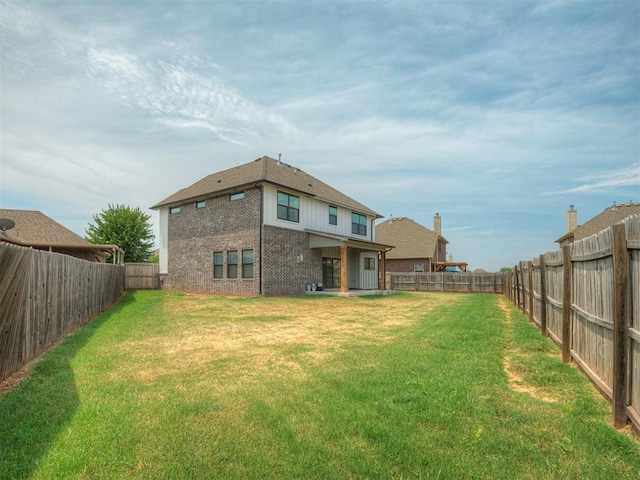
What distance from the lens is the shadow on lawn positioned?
288 cm

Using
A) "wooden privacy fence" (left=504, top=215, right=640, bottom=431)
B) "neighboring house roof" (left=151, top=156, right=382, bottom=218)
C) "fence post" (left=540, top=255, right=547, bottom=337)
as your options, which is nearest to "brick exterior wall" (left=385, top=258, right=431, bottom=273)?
"neighboring house roof" (left=151, top=156, right=382, bottom=218)

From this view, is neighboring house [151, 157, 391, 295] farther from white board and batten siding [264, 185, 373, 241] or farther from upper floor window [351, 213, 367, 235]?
upper floor window [351, 213, 367, 235]

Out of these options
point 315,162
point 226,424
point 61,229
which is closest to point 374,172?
point 315,162

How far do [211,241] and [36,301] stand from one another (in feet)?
50.1

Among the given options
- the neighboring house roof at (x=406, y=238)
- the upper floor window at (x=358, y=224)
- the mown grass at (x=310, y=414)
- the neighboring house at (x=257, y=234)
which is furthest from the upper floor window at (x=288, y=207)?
the neighboring house roof at (x=406, y=238)

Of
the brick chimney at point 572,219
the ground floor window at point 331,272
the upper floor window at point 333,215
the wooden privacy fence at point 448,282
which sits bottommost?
the wooden privacy fence at point 448,282

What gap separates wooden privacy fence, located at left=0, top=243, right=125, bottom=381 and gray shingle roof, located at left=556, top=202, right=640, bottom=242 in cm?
3376

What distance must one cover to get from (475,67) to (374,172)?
522 inches

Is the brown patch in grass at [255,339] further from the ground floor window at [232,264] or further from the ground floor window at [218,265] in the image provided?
the ground floor window at [218,265]

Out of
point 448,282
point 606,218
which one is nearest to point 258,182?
point 448,282

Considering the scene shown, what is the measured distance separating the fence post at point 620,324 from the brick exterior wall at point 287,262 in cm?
1651

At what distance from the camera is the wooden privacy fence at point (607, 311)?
346cm

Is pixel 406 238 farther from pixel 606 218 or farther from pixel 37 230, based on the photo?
pixel 37 230

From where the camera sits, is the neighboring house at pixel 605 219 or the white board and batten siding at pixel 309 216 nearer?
the white board and batten siding at pixel 309 216
